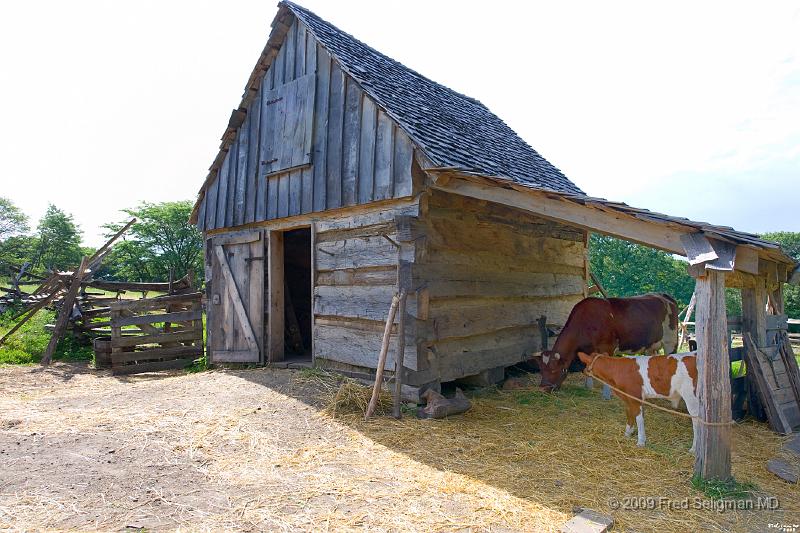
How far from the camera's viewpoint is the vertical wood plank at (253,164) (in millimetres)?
9125

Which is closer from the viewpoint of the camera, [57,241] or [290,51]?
[290,51]

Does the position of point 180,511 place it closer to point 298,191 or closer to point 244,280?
point 298,191

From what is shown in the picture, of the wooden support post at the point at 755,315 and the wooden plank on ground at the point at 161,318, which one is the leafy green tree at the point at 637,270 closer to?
the wooden support post at the point at 755,315

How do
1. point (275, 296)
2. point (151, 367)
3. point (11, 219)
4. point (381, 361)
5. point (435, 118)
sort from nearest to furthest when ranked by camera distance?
1. point (381, 361)
2. point (435, 118)
3. point (275, 296)
4. point (151, 367)
5. point (11, 219)

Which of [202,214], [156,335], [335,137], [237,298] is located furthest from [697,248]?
[156,335]

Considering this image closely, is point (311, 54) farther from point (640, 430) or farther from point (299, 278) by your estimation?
point (640, 430)

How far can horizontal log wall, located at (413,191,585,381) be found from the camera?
6.54 metres

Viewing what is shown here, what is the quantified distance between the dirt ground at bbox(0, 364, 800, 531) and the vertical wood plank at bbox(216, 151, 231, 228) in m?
4.15

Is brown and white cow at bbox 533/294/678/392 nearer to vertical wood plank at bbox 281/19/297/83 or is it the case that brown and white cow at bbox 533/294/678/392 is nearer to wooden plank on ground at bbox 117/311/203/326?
vertical wood plank at bbox 281/19/297/83

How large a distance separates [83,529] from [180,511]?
1.97 ft

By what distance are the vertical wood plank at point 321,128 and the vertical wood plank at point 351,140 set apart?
18.7 inches

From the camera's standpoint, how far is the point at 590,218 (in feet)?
15.0

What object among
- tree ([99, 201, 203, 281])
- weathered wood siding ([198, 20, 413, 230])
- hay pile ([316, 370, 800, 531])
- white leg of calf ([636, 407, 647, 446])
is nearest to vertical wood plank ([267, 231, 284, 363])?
weathered wood siding ([198, 20, 413, 230])

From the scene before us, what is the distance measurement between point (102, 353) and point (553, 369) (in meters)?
9.44
